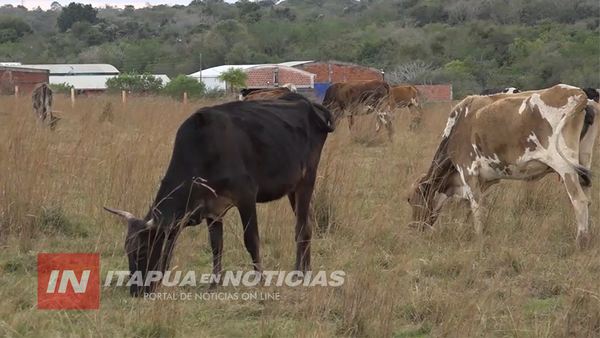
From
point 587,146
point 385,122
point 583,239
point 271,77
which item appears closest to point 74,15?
point 271,77

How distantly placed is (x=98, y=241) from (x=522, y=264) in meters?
3.36

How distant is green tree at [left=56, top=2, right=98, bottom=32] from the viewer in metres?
111

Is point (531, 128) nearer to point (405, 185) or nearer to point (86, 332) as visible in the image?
point (405, 185)

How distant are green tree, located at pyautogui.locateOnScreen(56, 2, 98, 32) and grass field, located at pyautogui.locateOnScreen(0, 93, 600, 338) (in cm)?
10496

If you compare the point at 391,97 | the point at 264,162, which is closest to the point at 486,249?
the point at 264,162

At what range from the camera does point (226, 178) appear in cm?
600

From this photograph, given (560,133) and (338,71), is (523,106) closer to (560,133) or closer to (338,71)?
(560,133)

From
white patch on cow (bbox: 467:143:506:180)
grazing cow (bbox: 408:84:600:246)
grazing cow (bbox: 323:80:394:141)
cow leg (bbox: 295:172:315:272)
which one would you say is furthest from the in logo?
grazing cow (bbox: 323:80:394:141)

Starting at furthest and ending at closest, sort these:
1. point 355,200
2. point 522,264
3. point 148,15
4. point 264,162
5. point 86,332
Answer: point 148,15 → point 355,200 → point 522,264 → point 264,162 → point 86,332

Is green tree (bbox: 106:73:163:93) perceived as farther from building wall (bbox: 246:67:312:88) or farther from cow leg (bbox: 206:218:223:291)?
cow leg (bbox: 206:218:223:291)

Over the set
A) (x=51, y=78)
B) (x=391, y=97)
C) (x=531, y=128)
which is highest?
(x=531, y=128)

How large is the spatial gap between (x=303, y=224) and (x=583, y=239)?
8.48ft

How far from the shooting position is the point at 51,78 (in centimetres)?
5588

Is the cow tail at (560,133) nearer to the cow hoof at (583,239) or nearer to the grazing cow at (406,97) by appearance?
the cow hoof at (583,239)
